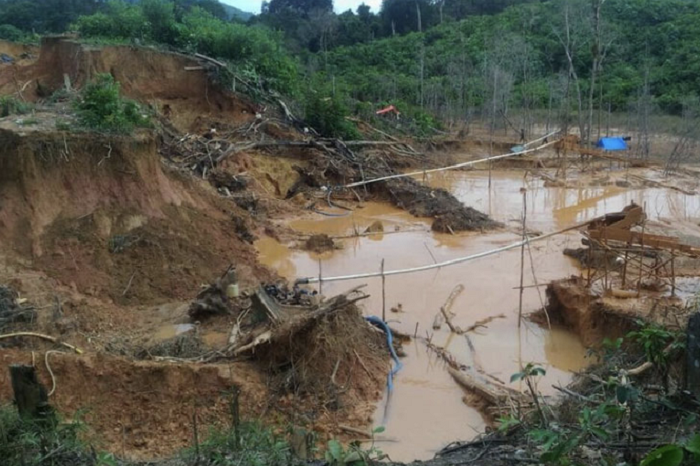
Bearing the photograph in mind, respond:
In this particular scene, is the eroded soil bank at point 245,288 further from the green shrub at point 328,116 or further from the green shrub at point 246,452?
the green shrub at point 328,116

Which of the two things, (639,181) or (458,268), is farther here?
(639,181)

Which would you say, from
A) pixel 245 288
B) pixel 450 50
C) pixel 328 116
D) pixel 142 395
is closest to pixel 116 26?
pixel 328 116

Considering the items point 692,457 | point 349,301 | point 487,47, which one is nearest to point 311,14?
point 487,47

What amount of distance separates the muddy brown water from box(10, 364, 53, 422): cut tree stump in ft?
12.3

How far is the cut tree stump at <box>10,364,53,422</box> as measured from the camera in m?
4.32

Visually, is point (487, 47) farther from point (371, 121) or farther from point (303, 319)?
point (303, 319)

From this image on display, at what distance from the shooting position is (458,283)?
1245 centimetres

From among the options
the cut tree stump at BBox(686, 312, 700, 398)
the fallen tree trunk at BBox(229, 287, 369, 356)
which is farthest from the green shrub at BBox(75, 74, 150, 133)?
the cut tree stump at BBox(686, 312, 700, 398)

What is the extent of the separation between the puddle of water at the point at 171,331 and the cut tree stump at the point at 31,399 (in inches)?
159

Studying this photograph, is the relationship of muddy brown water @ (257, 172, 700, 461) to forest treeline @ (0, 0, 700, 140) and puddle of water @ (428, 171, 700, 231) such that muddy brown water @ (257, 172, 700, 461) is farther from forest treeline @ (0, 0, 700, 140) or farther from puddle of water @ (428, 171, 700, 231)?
forest treeline @ (0, 0, 700, 140)

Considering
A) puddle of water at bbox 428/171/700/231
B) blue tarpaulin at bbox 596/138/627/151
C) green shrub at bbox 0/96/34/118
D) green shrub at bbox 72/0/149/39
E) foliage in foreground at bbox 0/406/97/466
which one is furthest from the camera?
blue tarpaulin at bbox 596/138/627/151

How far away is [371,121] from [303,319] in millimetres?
19272

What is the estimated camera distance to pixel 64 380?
6.93 m

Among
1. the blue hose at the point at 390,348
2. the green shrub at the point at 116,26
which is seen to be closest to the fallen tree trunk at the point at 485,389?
the blue hose at the point at 390,348
